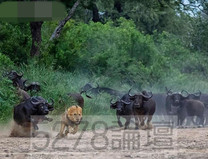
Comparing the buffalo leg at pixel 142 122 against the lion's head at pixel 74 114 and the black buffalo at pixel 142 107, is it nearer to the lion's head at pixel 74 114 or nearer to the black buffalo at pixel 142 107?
the black buffalo at pixel 142 107

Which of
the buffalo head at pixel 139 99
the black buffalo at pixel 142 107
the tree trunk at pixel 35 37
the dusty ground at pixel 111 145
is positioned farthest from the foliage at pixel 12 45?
the dusty ground at pixel 111 145

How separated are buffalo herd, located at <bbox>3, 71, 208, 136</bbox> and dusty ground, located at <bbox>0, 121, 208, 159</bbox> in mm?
582

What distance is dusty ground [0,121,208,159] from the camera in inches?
471

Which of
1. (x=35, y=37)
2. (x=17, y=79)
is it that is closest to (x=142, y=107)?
(x=17, y=79)

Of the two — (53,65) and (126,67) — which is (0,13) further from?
(126,67)

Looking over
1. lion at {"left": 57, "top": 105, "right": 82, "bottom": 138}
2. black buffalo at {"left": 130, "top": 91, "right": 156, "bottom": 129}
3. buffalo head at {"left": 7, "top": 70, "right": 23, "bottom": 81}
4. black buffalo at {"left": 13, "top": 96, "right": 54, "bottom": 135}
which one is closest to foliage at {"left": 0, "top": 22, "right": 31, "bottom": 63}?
buffalo head at {"left": 7, "top": 70, "right": 23, "bottom": 81}

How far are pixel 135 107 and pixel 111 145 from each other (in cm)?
545

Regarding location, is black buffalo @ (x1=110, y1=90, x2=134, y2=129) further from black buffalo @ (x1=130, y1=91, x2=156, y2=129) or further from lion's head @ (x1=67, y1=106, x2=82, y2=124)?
lion's head @ (x1=67, y1=106, x2=82, y2=124)

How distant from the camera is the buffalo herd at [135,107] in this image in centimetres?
1580

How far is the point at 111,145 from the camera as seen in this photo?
1370 centimetres

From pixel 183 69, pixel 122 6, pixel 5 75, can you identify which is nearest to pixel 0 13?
pixel 5 75

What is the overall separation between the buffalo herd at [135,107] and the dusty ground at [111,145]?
582 millimetres

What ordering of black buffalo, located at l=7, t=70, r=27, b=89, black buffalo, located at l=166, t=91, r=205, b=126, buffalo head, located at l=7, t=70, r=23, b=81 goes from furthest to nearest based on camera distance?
1. black buffalo, located at l=166, t=91, r=205, b=126
2. buffalo head, located at l=7, t=70, r=23, b=81
3. black buffalo, located at l=7, t=70, r=27, b=89

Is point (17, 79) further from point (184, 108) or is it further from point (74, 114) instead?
point (74, 114)
